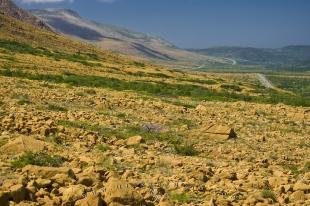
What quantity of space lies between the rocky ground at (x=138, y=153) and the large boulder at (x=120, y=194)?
2cm

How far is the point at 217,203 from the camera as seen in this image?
1165 cm

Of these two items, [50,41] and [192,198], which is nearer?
[192,198]

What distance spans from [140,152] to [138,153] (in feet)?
1.14

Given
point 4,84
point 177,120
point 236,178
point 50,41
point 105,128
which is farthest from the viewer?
point 50,41

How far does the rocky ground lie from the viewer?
1115 cm

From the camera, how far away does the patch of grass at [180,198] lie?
1204 centimetres

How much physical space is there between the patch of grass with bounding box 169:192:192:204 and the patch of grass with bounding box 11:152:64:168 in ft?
10.3

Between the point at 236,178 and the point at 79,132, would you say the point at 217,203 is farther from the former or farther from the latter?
the point at 79,132

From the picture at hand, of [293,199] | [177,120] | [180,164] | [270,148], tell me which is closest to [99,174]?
[180,164]

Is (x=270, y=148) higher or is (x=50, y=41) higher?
(x=50, y=41)

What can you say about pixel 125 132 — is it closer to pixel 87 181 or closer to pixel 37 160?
pixel 37 160

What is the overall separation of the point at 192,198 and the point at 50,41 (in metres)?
78.0

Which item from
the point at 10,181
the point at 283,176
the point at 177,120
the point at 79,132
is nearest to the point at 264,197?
the point at 283,176

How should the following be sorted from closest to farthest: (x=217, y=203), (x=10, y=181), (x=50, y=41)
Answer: (x=10, y=181)
(x=217, y=203)
(x=50, y=41)
